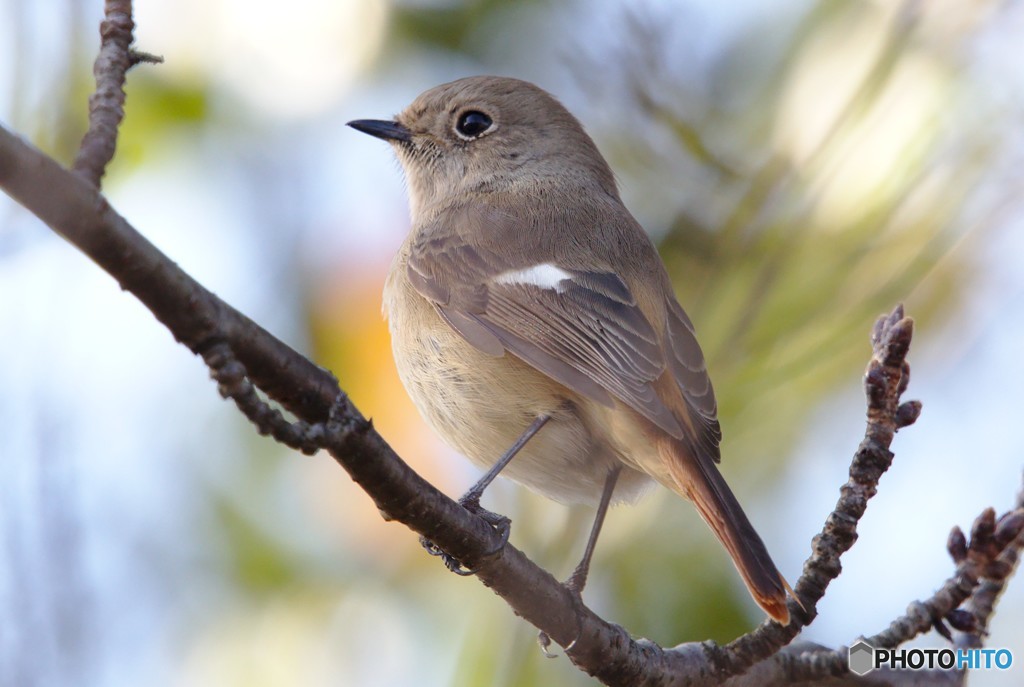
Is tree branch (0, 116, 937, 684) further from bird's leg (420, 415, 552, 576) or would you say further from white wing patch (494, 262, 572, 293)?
white wing patch (494, 262, 572, 293)

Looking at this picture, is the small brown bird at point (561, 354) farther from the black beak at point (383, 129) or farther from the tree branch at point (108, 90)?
the tree branch at point (108, 90)

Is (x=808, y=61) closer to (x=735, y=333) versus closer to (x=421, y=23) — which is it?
(x=735, y=333)

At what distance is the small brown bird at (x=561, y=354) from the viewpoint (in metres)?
3.62

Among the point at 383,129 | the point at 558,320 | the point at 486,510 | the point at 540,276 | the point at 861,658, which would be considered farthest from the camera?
the point at 383,129

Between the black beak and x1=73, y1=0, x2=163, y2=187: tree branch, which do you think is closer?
x1=73, y1=0, x2=163, y2=187: tree branch

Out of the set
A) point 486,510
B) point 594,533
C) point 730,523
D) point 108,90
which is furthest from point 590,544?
point 108,90

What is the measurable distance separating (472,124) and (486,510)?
8.41ft

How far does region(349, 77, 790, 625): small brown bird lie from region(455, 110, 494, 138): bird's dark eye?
1.28ft

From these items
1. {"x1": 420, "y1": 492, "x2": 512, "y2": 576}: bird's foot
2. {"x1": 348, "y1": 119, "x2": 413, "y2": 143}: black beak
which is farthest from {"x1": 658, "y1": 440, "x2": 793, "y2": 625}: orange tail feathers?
{"x1": 348, "y1": 119, "x2": 413, "y2": 143}: black beak

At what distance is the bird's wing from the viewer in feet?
12.1

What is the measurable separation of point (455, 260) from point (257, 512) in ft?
4.87

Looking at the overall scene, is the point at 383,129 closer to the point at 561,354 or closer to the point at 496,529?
the point at 561,354

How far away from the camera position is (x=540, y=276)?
414 cm

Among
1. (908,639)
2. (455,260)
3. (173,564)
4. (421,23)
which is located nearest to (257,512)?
(173,564)
